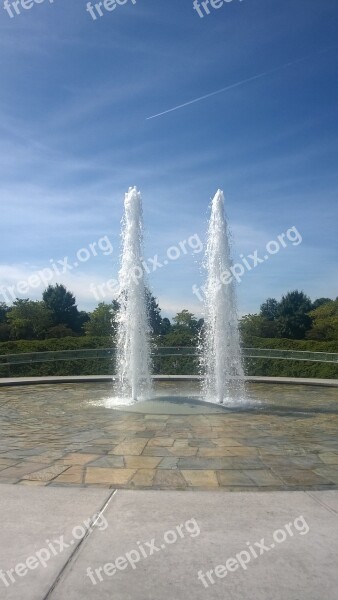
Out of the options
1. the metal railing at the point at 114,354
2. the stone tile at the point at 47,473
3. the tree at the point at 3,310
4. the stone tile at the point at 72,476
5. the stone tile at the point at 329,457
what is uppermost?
the tree at the point at 3,310

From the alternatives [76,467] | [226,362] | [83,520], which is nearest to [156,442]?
[76,467]

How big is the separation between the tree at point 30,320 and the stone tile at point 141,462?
41.4m

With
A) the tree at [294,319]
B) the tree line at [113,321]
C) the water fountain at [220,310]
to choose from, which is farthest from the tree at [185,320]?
the water fountain at [220,310]

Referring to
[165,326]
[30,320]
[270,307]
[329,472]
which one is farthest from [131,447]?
[270,307]

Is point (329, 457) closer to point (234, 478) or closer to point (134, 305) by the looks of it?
point (234, 478)

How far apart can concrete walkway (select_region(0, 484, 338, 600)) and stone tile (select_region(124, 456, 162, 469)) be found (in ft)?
3.86

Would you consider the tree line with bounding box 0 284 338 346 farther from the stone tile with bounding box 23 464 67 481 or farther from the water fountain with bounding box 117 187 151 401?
the stone tile with bounding box 23 464 67 481

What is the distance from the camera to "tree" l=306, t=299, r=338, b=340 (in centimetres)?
4078

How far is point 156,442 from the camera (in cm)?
795

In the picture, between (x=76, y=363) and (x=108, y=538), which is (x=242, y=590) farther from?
(x=76, y=363)

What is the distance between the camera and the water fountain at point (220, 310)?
13234 millimetres

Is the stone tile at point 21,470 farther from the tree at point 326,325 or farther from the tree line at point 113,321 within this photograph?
the tree at point 326,325

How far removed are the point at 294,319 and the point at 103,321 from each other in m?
25.7

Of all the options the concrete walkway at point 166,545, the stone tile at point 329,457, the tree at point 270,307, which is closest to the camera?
the concrete walkway at point 166,545
